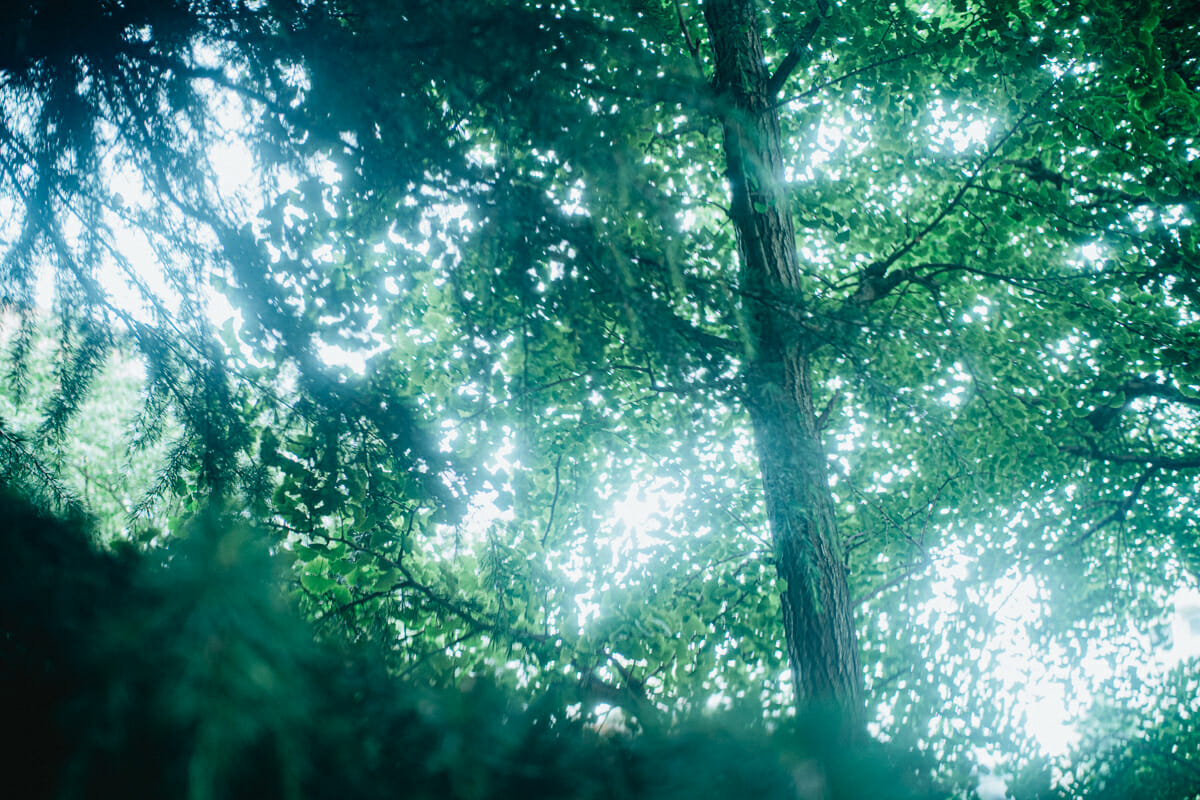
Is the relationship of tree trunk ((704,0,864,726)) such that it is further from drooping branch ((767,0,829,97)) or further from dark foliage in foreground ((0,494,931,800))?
dark foliage in foreground ((0,494,931,800))

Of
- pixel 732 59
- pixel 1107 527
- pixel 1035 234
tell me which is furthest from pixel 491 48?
pixel 1107 527

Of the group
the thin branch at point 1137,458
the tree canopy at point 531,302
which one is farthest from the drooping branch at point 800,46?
the thin branch at point 1137,458

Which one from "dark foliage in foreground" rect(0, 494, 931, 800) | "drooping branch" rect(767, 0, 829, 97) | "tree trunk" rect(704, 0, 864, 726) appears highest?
"drooping branch" rect(767, 0, 829, 97)

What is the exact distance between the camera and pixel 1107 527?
6.57 metres

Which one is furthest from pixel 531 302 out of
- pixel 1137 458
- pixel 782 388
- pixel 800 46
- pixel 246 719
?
pixel 1137 458

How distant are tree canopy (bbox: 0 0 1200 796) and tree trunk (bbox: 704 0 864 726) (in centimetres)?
2

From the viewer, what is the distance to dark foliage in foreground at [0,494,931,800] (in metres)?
0.76

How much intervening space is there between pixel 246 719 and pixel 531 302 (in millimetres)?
1790

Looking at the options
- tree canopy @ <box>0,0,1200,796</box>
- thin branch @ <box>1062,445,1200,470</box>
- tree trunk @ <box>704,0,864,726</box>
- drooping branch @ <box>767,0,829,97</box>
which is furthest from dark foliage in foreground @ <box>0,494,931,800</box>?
thin branch @ <box>1062,445,1200,470</box>

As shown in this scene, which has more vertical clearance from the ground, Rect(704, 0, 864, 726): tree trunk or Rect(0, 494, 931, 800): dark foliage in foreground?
Rect(704, 0, 864, 726): tree trunk

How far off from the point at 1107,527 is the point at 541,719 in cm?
801

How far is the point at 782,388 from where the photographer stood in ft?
8.52

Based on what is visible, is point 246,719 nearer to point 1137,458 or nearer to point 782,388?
point 782,388

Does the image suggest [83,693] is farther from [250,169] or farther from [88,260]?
[88,260]
